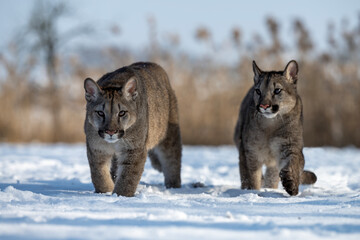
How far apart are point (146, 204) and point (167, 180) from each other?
262 centimetres

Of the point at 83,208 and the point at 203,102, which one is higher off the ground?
the point at 203,102

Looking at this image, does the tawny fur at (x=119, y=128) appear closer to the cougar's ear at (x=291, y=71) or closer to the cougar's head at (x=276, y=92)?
the cougar's head at (x=276, y=92)

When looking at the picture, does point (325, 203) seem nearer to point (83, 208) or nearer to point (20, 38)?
point (83, 208)

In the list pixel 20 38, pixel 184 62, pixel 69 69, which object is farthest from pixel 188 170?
pixel 20 38

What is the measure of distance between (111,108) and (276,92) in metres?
2.11

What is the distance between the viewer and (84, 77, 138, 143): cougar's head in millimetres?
5609

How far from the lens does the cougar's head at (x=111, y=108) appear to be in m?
5.61

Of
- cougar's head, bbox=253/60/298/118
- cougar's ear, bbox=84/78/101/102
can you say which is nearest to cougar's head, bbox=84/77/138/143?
cougar's ear, bbox=84/78/101/102

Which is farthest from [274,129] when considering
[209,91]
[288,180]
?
[209,91]

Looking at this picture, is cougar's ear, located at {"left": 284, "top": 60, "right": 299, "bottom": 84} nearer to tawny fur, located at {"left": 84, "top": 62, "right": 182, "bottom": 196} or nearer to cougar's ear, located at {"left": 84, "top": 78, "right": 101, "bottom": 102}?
tawny fur, located at {"left": 84, "top": 62, "right": 182, "bottom": 196}

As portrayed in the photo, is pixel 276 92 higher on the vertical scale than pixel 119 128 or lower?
higher

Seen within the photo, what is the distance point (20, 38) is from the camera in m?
28.0

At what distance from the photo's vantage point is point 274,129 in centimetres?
651

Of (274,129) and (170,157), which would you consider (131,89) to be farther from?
(274,129)
